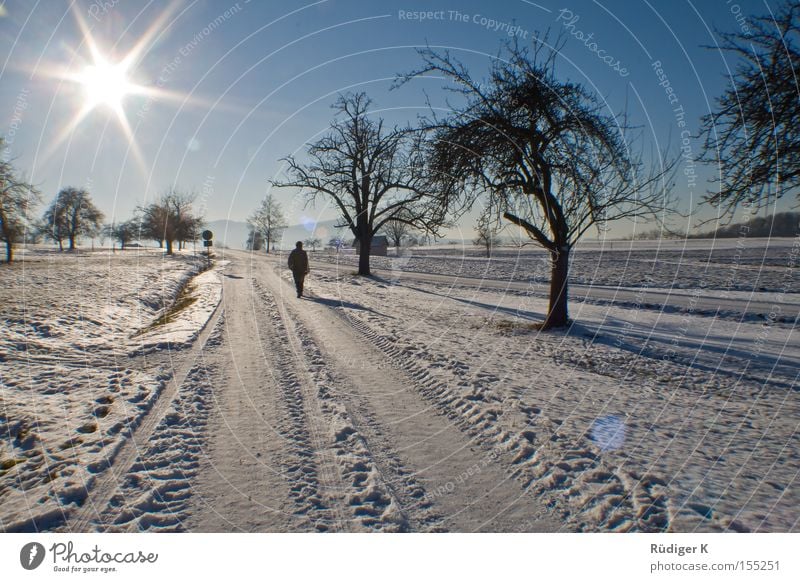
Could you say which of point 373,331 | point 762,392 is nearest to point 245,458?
point 373,331

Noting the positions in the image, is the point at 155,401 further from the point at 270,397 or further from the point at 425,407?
the point at 425,407

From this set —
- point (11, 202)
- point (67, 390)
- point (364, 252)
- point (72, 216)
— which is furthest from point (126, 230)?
point (67, 390)

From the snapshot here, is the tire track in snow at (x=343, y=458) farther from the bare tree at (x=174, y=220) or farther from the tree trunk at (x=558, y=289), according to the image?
the bare tree at (x=174, y=220)

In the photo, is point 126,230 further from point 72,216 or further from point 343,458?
point 343,458

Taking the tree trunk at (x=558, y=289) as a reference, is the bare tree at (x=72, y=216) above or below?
above

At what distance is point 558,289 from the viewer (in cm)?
962

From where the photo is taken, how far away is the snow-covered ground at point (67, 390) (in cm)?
283

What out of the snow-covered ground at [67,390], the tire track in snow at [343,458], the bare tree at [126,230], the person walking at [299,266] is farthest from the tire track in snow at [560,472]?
the bare tree at [126,230]

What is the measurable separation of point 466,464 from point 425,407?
1328mm

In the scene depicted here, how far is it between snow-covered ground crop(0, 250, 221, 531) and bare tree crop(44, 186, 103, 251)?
2694 inches

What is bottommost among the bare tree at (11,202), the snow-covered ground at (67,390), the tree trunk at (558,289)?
the snow-covered ground at (67,390)

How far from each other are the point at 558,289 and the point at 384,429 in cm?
752

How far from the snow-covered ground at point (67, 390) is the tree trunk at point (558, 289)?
9.18 meters
